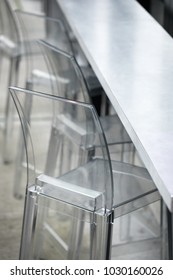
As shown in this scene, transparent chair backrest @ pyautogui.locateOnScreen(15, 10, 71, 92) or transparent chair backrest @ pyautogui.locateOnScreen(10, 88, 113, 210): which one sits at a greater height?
transparent chair backrest @ pyautogui.locateOnScreen(15, 10, 71, 92)

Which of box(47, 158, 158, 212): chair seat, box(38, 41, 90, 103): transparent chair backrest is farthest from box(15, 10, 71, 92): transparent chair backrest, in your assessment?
box(47, 158, 158, 212): chair seat

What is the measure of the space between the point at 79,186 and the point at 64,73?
2.30 feet

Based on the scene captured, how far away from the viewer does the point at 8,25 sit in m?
4.21

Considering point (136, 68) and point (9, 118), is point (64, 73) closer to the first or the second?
point (136, 68)

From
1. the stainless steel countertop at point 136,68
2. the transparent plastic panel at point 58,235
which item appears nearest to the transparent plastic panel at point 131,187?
the transparent plastic panel at point 58,235

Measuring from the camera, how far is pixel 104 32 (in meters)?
3.16

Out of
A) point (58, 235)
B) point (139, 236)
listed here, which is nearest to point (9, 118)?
point (58, 235)

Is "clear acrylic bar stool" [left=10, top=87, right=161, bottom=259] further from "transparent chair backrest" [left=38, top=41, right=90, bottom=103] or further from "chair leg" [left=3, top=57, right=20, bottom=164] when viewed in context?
"chair leg" [left=3, top=57, right=20, bottom=164]

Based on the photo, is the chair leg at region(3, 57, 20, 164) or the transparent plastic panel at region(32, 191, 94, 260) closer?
the transparent plastic panel at region(32, 191, 94, 260)

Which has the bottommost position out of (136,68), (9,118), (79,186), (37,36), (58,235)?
(58,235)

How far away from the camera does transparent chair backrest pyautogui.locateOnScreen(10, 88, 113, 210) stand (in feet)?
8.38

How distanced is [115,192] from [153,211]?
1064 millimetres

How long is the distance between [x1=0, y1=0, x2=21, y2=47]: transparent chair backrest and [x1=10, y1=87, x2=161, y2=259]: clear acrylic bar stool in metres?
1.01

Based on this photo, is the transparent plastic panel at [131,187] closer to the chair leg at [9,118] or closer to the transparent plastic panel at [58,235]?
the transparent plastic panel at [58,235]
